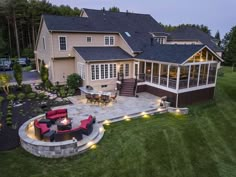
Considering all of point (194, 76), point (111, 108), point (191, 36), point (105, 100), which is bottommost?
point (111, 108)

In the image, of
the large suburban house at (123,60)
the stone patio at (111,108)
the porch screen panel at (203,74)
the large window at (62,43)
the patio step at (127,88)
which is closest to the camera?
the stone patio at (111,108)

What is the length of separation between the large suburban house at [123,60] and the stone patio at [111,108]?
1.38 metres

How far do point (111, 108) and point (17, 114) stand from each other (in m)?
6.20

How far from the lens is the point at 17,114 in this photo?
11.6 m

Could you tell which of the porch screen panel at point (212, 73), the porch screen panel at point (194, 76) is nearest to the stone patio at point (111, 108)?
the porch screen panel at point (194, 76)

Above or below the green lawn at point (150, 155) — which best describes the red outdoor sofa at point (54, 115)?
above

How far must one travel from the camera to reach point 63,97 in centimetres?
1538

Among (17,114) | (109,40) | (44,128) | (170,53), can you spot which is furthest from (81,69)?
(44,128)

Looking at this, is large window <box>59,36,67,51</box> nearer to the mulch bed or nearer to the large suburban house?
the large suburban house

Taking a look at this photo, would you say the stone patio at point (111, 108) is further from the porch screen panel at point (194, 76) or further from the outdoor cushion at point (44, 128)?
the porch screen panel at point (194, 76)

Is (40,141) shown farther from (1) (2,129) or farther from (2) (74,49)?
(2) (74,49)

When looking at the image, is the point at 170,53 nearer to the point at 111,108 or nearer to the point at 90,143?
the point at 111,108

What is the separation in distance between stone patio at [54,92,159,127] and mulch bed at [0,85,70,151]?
1523mm

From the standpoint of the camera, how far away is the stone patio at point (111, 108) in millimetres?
11391
